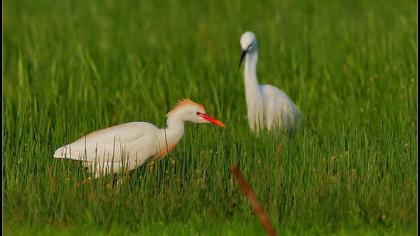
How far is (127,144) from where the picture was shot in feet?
27.0

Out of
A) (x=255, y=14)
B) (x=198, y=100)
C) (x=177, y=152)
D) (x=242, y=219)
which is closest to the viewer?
(x=242, y=219)

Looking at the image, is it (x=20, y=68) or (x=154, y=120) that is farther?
(x=20, y=68)

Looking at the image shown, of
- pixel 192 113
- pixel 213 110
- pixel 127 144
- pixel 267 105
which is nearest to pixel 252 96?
pixel 267 105

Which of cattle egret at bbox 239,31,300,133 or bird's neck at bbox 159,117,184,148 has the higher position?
cattle egret at bbox 239,31,300,133

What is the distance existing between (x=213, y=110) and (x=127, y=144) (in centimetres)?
321

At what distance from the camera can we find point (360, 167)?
8055 mm

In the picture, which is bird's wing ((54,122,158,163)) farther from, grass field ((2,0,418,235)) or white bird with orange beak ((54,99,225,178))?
grass field ((2,0,418,235))

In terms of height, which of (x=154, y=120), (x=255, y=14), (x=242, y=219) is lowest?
(x=242, y=219)

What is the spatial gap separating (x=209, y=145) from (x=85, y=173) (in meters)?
1.06

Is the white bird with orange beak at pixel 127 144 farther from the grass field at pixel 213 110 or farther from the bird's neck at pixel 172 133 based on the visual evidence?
the grass field at pixel 213 110

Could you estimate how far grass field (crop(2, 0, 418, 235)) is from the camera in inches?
292

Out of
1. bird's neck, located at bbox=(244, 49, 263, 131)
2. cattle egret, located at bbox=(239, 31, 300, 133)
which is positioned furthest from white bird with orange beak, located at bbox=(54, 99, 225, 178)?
cattle egret, located at bbox=(239, 31, 300, 133)

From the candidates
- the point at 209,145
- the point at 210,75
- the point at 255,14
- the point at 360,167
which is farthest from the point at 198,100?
the point at 255,14

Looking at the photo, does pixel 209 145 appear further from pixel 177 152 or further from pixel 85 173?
pixel 85 173
